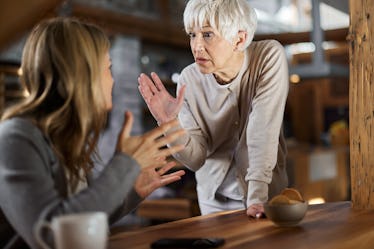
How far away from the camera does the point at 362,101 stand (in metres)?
1.79

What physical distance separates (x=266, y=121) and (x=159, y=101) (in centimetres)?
34

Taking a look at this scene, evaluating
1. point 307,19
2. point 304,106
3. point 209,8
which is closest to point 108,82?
point 209,8

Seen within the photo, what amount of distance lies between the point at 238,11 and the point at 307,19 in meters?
5.47

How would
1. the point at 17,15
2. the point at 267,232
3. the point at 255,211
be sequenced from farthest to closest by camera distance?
the point at 17,15 < the point at 255,211 < the point at 267,232

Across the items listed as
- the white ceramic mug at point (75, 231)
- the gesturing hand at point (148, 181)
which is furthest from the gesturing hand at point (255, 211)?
the white ceramic mug at point (75, 231)

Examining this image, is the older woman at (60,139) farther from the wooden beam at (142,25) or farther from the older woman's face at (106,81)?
the wooden beam at (142,25)

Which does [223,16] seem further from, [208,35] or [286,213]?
[286,213]

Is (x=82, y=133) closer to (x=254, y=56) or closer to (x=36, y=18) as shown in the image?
(x=254, y=56)

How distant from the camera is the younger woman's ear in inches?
68.9

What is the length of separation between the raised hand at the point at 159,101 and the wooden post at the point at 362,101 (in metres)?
0.60

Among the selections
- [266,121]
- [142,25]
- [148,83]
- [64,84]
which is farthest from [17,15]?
[142,25]

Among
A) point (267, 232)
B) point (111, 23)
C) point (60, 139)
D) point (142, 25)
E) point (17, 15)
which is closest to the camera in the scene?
point (60, 139)

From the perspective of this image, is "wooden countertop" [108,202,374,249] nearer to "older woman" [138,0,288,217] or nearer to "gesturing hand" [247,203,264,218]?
"gesturing hand" [247,203,264,218]

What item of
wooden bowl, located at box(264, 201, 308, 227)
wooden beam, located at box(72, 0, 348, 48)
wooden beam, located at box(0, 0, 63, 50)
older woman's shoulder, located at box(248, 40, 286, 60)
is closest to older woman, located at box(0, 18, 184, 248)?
wooden bowl, located at box(264, 201, 308, 227)
